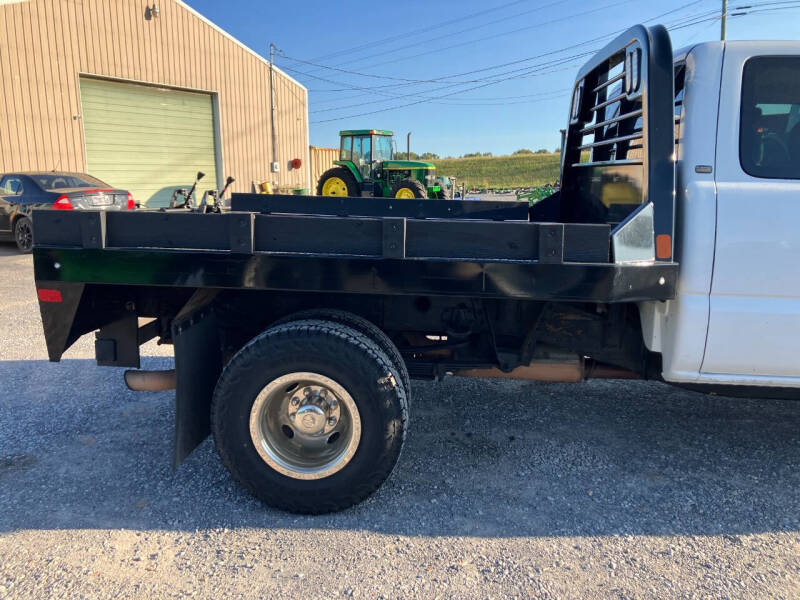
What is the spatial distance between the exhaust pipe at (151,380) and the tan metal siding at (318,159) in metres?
26.3

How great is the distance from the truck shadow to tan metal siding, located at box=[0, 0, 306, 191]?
1473 centimetres

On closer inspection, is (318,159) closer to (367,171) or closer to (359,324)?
(367,171)

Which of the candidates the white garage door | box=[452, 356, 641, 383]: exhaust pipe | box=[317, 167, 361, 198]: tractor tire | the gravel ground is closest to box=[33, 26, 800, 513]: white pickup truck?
the gravel ground

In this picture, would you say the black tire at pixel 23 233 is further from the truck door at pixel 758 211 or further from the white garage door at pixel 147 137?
the truck door at pixel 758 211

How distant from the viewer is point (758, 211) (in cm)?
284

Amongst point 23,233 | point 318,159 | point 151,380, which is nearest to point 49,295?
point 151,380

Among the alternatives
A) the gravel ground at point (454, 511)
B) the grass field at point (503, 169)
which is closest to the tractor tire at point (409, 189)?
the gravel ground at point (454, 511)

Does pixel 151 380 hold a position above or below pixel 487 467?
above

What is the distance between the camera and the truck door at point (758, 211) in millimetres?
2842

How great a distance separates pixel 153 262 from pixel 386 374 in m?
1.26

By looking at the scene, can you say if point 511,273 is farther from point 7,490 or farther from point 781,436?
point 7,490

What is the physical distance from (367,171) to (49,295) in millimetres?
18059

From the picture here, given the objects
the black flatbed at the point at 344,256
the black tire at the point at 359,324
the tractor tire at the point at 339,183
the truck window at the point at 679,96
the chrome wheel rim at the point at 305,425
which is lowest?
the chrome wheel rim at the point at 305,425

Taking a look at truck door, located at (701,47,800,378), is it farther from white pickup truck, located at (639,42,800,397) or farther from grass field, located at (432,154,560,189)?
grass field, located at (432,154,560,189)
